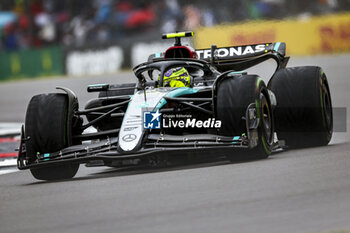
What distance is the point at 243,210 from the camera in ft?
18.1

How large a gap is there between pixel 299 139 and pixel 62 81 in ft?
71.5

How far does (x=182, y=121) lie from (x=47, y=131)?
1495mm

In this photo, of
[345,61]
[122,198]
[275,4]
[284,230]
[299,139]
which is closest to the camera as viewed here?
[284,230]

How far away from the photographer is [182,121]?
841 cm

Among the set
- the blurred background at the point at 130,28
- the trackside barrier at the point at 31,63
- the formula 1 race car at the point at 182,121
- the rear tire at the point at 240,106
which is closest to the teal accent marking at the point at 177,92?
the formula 1 race car at the point at 182,121

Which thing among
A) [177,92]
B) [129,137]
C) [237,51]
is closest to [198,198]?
[129,137]

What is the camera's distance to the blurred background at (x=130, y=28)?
24.3 meters

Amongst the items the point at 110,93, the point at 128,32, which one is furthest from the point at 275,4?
the point at 110,93

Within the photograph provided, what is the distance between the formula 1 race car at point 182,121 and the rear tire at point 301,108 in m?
0.01

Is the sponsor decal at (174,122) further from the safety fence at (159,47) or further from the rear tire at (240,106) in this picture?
the safety fence at (159,47)

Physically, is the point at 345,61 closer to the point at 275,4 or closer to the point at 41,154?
the point at 275,4

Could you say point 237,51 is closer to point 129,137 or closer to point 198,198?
point 129,137

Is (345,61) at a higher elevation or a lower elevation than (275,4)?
lower

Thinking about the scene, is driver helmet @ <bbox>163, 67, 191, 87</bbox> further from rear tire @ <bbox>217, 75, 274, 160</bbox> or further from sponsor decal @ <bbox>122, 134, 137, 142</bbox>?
sponsor decal @ <bbox>122, 134, 137, 142</bbox>
